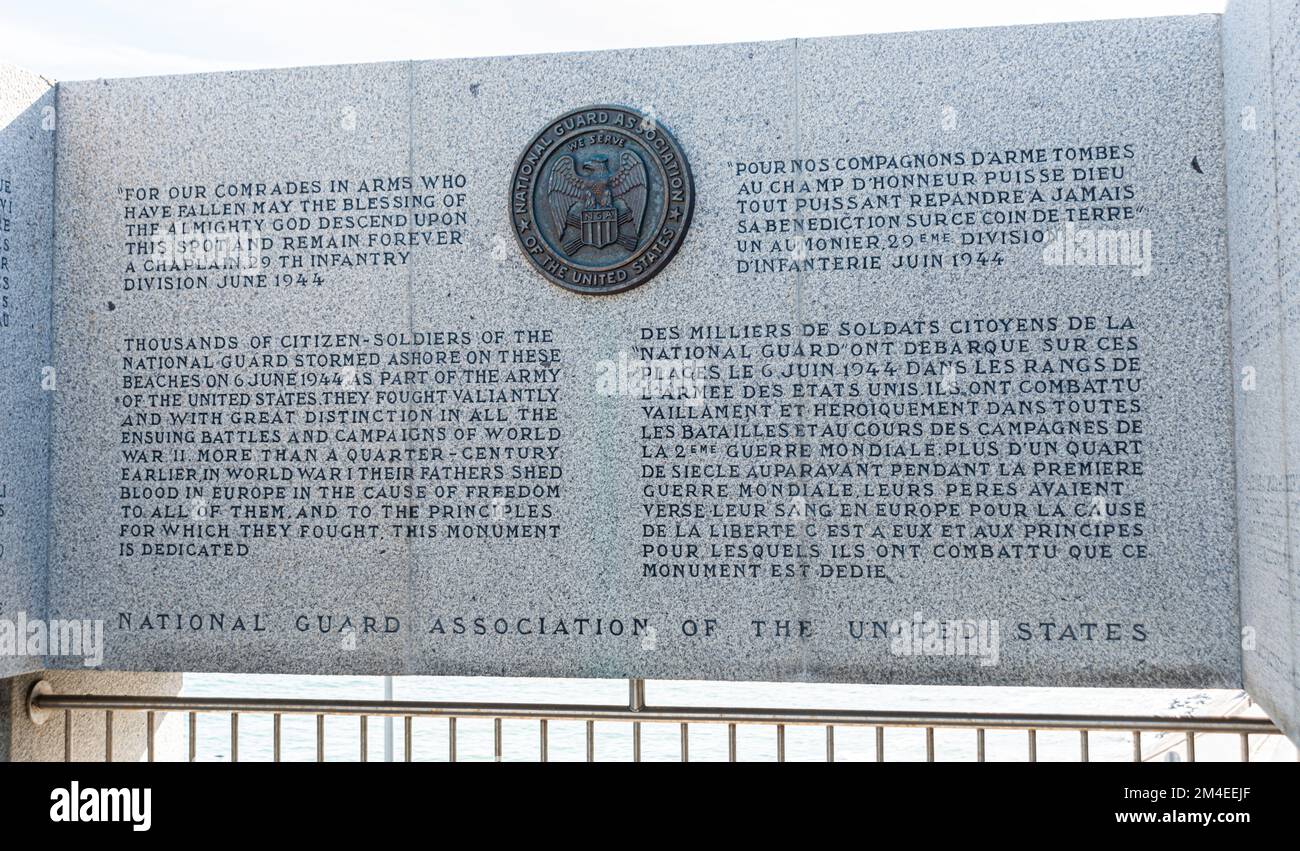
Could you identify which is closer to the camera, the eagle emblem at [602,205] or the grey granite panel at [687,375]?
the grey granite panel at [687,375]

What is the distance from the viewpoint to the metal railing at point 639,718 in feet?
15.9

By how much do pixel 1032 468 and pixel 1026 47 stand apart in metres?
1.84

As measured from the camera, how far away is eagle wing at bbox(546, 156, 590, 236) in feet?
17.2

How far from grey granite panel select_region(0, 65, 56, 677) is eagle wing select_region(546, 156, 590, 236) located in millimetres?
2523

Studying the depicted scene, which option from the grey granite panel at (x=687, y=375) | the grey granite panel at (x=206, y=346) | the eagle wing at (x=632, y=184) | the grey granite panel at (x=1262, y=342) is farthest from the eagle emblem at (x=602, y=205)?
the grey granite panel at (x=1262, y=342)

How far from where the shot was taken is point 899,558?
16.3ft

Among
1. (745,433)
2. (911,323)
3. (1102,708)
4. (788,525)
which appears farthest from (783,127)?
(1102,708)

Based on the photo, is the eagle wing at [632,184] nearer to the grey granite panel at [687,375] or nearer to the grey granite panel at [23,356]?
the grey granite panel at [687,375]

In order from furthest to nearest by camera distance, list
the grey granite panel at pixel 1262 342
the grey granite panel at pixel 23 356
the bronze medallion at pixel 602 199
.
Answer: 1. the grey granite panel at pixel 23 356
2. the bronze medallion at pixel 602 199
3. the grey granite panel at pixel 1262 342

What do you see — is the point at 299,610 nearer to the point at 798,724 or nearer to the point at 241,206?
the point at 241,206

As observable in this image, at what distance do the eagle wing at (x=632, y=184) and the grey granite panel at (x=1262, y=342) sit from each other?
8.08ft

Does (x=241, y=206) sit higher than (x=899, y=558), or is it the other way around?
(x=241, y=206)

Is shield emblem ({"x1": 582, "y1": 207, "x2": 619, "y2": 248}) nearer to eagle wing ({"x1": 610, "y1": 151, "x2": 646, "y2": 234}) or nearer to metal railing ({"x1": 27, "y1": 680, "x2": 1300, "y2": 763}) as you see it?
eagle wing ({"x1": 610, "y1": 151, "x2": 646, "y2": 234})

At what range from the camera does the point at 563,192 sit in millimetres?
5254
